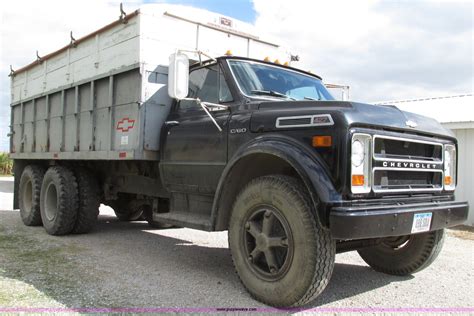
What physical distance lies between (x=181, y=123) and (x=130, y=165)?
152cm

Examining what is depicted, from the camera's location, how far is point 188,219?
5008 mm

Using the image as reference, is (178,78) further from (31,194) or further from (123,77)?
(31,194)

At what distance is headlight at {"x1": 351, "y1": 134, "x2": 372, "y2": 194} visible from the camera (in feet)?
11.9

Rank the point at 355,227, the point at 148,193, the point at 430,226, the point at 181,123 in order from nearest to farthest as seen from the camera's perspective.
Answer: the point at 355,227 → the point at 430,226 → the point at 181,123 → the point at 148,193

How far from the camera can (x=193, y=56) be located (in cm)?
Result: 596

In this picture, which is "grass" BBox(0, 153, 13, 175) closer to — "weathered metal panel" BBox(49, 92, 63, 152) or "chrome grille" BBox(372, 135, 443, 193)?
"weathered metal panel" BBox(49, 92, 63, 152)

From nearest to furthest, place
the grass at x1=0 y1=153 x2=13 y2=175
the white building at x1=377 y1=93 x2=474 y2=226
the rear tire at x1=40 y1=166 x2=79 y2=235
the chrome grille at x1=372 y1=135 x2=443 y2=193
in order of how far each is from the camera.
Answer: the chrome grille at x1=372 y1=135 x2=443 y2=193, the rear tire at x1=40 y1=166 x2=79 y2=235, the white building at x1=377 y1=93 x2=474 y2=226, the grass at x1=0 y1=153 x2=13 y2=175

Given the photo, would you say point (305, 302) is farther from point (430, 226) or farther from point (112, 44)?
point (112, 44)

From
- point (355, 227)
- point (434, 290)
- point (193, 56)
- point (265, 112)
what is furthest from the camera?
point (193, 56)

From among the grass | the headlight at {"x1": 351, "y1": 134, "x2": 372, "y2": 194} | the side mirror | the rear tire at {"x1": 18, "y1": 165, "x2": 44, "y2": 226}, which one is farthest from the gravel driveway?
the grass

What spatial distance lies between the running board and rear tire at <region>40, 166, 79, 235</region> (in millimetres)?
2490

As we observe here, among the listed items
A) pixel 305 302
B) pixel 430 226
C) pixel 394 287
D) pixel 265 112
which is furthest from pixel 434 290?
pixel 265 112

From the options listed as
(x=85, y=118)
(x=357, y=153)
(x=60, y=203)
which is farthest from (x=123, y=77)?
(x=357, y=153)

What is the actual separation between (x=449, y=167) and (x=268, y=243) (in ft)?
7.00
